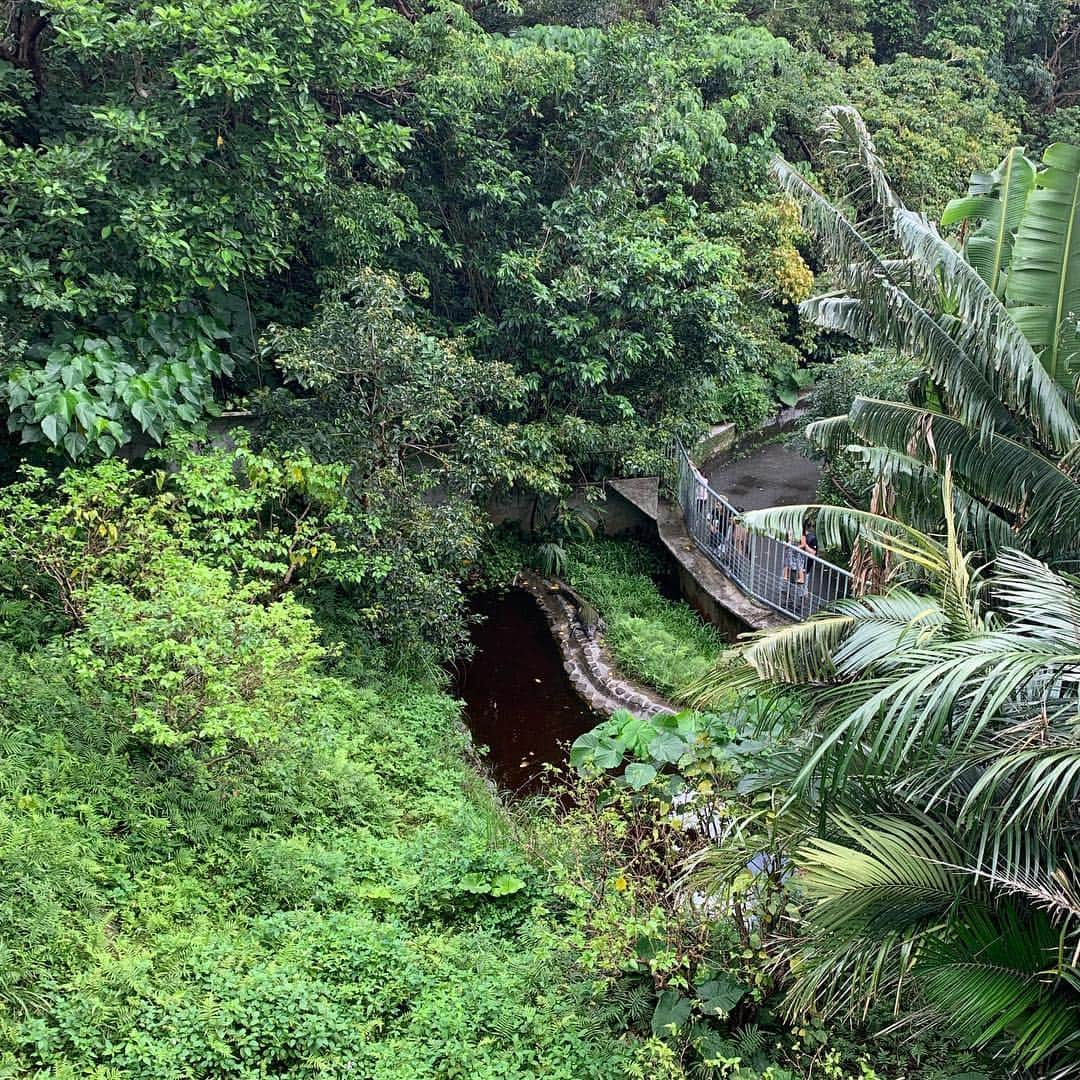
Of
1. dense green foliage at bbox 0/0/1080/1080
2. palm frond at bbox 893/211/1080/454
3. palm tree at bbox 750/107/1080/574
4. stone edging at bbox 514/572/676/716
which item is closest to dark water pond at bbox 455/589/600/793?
stone edging at bbox 514/572/676/716

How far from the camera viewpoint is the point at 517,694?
11.2 metres

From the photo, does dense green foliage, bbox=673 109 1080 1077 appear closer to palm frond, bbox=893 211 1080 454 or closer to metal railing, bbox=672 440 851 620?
palm frond, bbox=893 211 1080 454

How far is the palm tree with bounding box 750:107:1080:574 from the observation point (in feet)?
19.4

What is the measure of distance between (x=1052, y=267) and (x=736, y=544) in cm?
639

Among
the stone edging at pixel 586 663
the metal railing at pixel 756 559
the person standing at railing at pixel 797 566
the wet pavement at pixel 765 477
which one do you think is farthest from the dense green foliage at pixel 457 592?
the wet pavement at pixel 765 477

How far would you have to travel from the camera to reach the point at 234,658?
6969mm

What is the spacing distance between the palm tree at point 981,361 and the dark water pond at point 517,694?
168 inches

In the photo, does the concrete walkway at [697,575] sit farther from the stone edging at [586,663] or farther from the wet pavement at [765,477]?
the wet pavement at [765,477]

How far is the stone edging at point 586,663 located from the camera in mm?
10570

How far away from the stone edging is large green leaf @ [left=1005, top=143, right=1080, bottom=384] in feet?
17.4

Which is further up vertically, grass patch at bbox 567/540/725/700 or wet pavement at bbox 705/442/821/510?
wet pavement at bbox 705/442/821/510

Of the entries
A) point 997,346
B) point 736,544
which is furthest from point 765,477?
point 997,346

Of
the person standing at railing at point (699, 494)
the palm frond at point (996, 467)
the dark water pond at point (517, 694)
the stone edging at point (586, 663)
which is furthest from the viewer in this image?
the person standing at railing at point (699, 494)

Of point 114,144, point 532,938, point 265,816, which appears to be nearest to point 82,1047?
point 265,816
